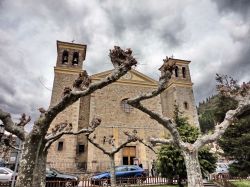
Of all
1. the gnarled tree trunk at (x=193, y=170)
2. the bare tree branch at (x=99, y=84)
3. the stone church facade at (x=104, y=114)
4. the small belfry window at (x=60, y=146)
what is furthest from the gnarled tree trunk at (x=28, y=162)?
the small belfry window at (x=60, y=146)

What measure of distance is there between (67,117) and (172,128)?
54.0 feet

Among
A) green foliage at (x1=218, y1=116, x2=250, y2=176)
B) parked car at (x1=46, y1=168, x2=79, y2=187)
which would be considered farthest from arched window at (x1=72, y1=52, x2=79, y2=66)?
green foliage at (x1=218, y1=116, x2=250, y2=176)

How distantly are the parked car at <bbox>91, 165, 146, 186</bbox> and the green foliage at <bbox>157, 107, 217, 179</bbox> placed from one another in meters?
2.07

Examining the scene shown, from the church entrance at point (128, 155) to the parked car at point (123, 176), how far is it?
6.58 metres

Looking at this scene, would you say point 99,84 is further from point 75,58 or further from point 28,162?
point 75,58

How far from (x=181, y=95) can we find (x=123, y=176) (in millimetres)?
14628

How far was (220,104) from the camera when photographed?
52.5 feet

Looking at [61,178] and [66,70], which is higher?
[66,70]

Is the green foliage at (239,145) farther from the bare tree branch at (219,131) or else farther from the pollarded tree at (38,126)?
the pollarded tree at (38,126)

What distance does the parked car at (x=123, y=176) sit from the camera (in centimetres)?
1466

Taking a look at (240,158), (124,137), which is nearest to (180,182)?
(240,158)

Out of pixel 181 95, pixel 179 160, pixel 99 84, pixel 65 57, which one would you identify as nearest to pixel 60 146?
pixel 65 57

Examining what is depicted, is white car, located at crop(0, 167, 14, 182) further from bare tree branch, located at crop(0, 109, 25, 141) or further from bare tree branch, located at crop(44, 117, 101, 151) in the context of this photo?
bare tree branch, located at crop(0, 109, 25, 141)

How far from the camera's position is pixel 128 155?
23.5 metres
